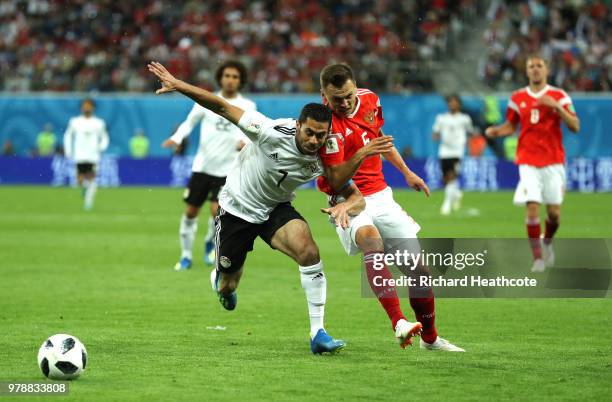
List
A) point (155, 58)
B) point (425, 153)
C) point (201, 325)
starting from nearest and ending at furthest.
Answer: point (201, 325), point (425, 153), point (155, 58)

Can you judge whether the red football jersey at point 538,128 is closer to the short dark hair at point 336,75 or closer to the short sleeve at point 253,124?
the short dark hair at point 336,75

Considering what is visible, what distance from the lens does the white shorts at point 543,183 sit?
1308 cm

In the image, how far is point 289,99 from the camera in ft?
112

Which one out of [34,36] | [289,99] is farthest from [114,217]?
[34,36]

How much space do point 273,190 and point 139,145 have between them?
94.0 ft

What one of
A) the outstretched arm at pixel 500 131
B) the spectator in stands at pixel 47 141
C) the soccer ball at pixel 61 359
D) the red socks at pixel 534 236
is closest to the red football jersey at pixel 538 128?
the outstretched arm at pixel 500 131

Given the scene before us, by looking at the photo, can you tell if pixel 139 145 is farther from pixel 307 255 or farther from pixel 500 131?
pixel 307 255

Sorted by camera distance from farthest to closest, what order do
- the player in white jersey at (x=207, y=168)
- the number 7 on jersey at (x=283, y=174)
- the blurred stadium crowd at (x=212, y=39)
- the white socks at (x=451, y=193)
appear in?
the blurred stadium crowd at (x=212, y=39), the white socks at (x=451, y=193), the player in white jersey at (x=207, y=168), the number 7 on jersey at (x=283, y=174)

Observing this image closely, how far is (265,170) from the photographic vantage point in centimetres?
798

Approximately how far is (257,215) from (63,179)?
92.7ft

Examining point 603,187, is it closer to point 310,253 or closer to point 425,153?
point 425,153

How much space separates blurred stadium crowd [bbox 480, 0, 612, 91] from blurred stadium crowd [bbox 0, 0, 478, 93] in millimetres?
1471

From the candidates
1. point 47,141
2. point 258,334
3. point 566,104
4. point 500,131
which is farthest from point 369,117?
point 47,141

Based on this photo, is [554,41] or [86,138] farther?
[554,41]
